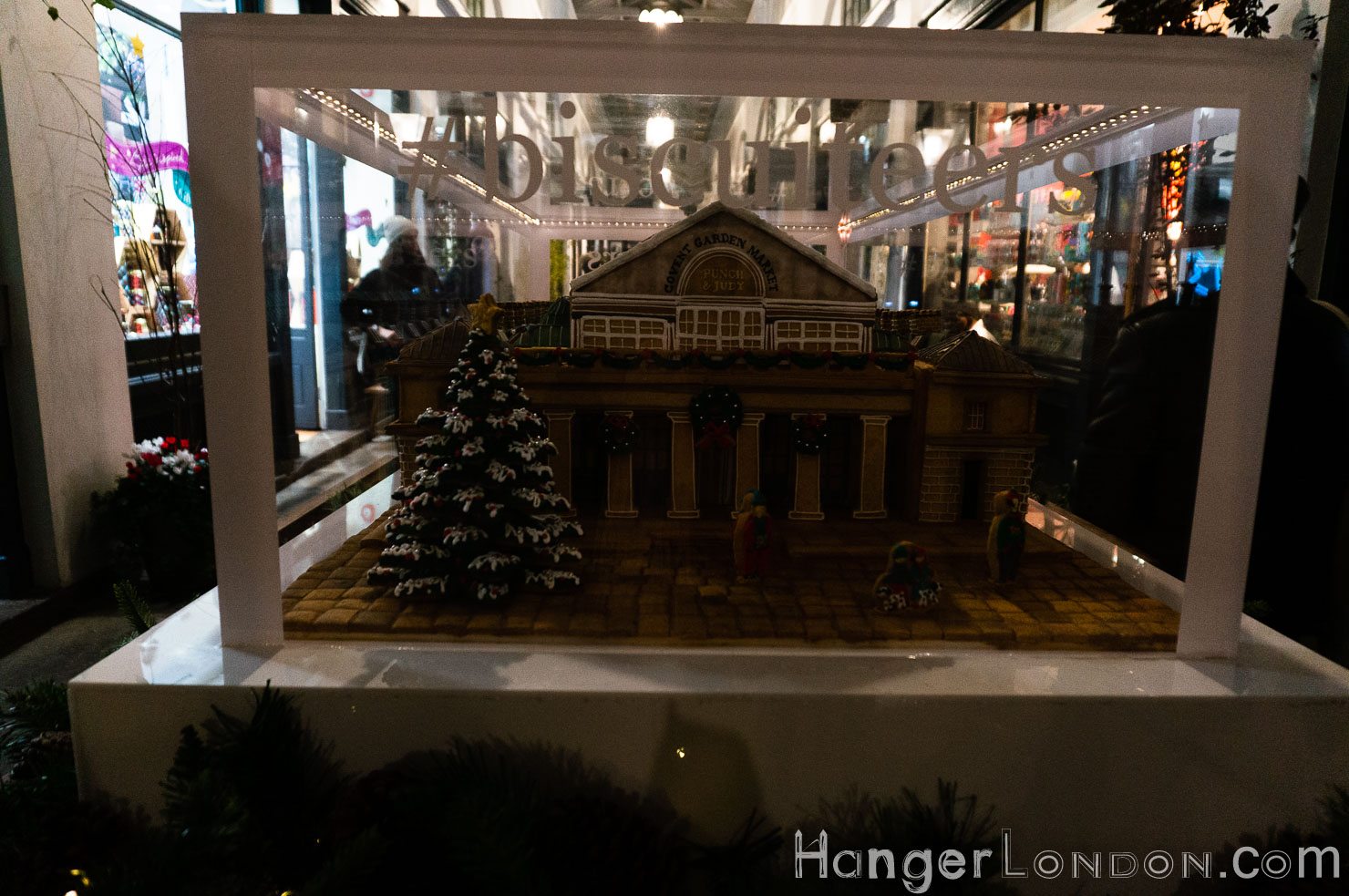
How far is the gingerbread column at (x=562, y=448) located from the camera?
Answer: 2.57 meters

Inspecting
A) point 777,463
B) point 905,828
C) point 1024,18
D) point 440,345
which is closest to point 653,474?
point 777,463

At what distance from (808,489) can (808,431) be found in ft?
0.66

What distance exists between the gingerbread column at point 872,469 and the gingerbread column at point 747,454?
33 centimetres

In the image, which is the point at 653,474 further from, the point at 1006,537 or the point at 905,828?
the point at 905,828

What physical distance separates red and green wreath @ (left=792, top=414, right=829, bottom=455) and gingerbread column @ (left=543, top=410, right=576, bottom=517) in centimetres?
68

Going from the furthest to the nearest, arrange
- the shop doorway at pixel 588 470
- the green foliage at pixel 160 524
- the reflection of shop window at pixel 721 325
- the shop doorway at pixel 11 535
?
the green foliage at pixel 160 524
the shop doorway at pixel 11 535
the shop doorway at pixel 588 470
the reflection of shop window at pixel 721 325

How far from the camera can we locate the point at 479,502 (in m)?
2.23

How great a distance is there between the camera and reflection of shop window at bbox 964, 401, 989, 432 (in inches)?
102

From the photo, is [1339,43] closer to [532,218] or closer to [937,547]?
[937,547]

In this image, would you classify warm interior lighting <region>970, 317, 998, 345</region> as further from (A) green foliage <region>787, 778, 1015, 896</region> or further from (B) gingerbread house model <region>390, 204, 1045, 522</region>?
(A) green foliage <region>787, 778, 1015, 896</region>

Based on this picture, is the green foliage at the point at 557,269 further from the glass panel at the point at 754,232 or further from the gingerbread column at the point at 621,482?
the gingerbread column at the point at 621,482

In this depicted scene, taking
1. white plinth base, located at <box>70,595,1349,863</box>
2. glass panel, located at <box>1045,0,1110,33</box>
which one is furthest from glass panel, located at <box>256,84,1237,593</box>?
glass panel, located at <box>1045,0,1110,33</box>

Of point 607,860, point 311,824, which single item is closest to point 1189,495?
point 607,860

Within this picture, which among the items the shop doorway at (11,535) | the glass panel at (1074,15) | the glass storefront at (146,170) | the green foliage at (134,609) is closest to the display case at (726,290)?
the green foliage at (134,609)
